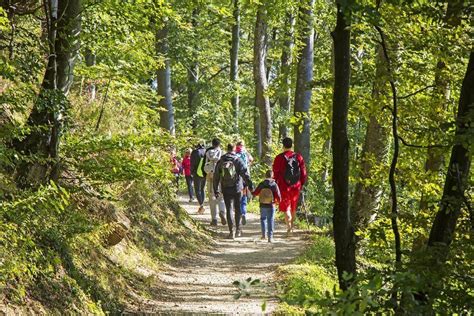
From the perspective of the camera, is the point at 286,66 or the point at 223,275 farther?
the point at 286,66

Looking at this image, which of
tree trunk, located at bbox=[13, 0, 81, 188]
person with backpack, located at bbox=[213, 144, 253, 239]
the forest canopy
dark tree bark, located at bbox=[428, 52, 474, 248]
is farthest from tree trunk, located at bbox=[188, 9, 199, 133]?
dark tree bark, located at bbox=[428, 52, 474, 248]

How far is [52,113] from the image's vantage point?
788cm

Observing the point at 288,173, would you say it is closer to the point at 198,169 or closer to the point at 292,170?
the point at 292,170

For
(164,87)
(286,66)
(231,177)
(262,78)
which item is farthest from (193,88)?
(231,177)

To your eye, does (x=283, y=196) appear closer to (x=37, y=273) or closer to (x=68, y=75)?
(x=68, y=75)

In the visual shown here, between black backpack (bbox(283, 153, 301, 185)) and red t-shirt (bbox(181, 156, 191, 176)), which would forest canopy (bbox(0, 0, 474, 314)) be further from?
red t-shirt (bbox(181, 156, 191, 176))

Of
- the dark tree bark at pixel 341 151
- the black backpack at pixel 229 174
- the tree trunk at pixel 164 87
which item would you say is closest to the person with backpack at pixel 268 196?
the black backpack at pixel 229 174

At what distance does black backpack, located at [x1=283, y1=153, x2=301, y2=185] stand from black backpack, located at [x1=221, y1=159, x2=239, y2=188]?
106 cm

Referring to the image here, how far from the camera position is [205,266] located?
11.7 m

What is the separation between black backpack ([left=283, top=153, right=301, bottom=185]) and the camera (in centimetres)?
1409

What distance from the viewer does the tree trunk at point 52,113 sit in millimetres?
7832

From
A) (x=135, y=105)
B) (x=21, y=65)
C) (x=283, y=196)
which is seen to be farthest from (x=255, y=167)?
(x=21, y=65)

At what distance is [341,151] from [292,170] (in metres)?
8.81

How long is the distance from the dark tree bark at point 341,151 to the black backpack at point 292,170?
8.65 meters
